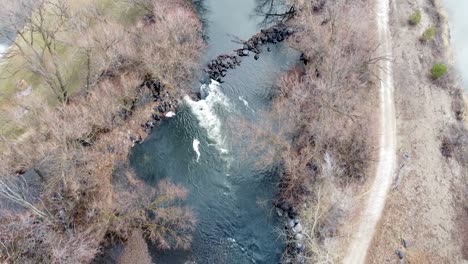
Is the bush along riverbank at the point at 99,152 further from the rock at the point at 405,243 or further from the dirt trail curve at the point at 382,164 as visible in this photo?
the rock at the point at 405,243

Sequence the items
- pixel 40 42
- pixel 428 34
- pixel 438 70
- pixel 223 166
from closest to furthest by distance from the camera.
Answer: pixel 223 166, pixel 40 42, pixel 438 70, pixel 428 34

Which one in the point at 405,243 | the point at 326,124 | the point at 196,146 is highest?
the point at 326,124

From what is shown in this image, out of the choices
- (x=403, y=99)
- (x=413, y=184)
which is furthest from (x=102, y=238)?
(x=403, y=99)

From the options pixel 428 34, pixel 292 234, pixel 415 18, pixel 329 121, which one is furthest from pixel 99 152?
pixel 415 18

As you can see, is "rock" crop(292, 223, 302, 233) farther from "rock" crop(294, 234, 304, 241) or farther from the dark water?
the dark water

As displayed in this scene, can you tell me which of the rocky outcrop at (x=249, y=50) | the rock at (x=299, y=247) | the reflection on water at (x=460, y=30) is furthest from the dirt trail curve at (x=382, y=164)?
the rocky outcrop at (x=249, y=50)

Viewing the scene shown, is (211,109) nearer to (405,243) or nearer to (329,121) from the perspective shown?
(329,121)
